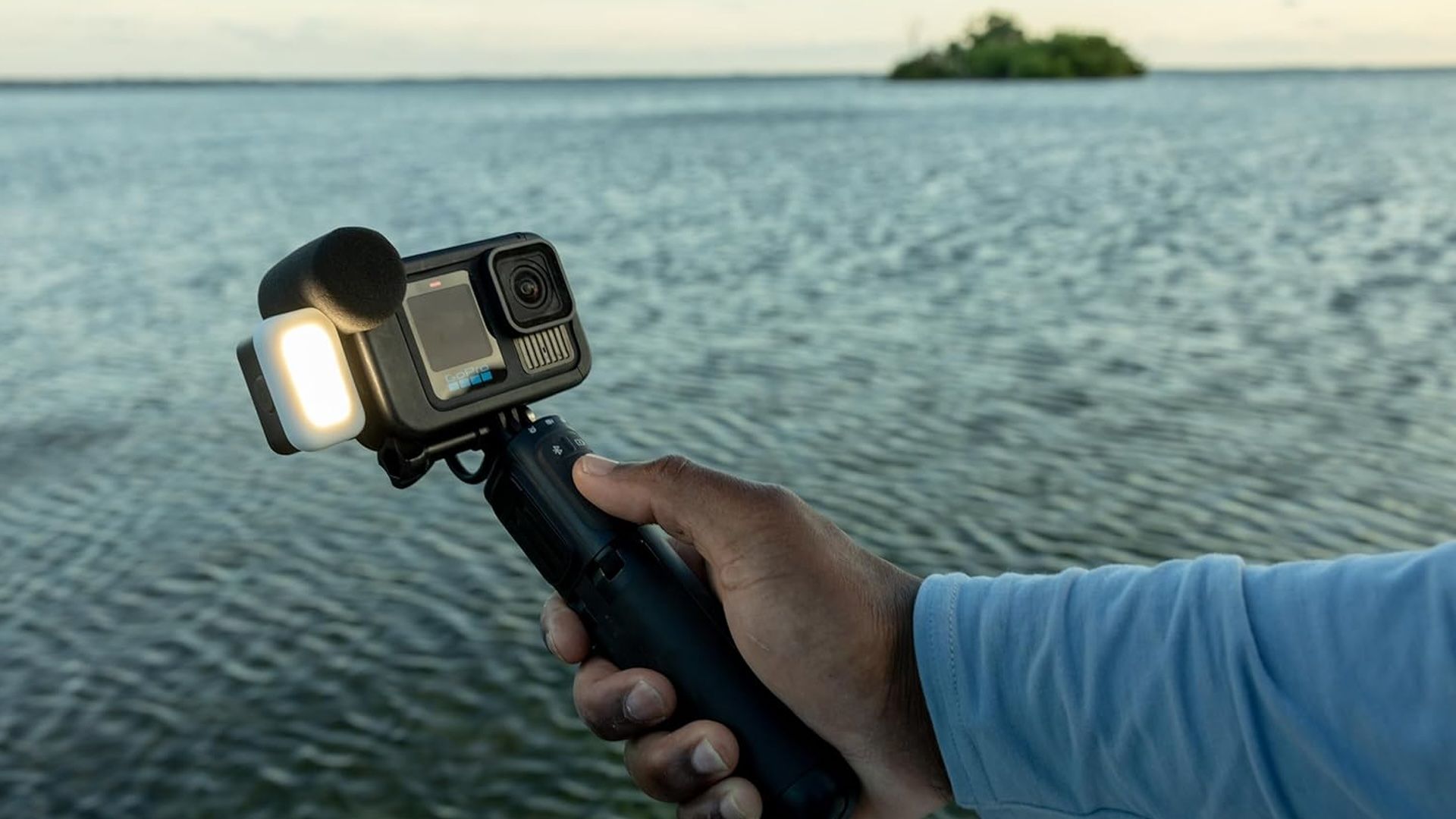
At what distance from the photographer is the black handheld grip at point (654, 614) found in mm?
1793

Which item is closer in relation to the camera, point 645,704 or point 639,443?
point 645,704

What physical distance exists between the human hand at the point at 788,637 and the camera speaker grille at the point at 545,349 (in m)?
0.23

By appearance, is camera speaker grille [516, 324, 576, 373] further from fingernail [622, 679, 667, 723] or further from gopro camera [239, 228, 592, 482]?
fingernail [622, 679, 667, 723]

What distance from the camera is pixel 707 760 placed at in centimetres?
179

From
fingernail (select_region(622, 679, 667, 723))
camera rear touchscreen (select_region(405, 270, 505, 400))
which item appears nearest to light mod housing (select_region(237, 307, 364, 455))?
camera rear touchscreen (select_region(405, 270, 505, 400))

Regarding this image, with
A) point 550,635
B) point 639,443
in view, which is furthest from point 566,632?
point 639,443

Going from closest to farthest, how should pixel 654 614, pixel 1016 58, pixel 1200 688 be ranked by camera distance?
pixel 1200 688 → pixel 654 614 → pixel 1016 58

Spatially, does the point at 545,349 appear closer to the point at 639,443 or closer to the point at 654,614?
the point at 654,614

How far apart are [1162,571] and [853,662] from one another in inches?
18.1

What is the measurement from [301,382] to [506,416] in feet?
1.39

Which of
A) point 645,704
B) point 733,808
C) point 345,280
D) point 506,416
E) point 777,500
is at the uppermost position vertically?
point 345,280

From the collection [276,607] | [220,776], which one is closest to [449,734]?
[220,776]

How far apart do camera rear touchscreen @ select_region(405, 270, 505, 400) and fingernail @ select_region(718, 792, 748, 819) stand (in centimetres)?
72

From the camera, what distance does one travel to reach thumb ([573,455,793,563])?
1799 mm
